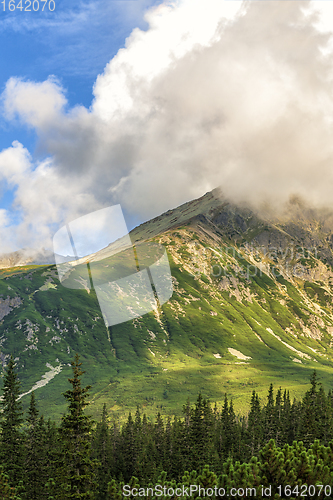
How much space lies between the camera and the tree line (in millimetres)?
22703

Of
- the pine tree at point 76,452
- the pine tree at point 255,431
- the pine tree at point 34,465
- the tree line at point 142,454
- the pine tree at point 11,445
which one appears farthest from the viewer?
the pine tree at point 255,431

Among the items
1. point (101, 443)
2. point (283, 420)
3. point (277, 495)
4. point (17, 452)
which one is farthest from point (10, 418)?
point (283, 420)

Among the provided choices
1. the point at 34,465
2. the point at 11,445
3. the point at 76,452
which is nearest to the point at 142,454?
the point at 34,465

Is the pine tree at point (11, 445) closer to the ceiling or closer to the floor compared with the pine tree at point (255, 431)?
closer to the ceiling

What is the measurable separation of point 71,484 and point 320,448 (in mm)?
20572

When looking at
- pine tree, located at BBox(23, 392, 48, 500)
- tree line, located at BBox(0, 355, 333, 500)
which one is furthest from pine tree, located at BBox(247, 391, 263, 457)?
pine tree, located at BBox(23, 392, 48, 500)

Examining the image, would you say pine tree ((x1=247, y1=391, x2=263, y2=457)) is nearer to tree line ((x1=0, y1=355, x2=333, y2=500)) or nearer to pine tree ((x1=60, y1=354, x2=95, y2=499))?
tree line ((x1=0, y1=355, x2=333, y2=500))

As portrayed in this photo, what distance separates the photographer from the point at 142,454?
8288 centimetres

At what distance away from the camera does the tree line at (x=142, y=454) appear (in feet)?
74.5

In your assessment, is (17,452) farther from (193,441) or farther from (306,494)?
(306,494)

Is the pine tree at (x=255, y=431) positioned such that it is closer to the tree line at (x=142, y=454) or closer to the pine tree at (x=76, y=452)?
the tree line at (x=142, y=454)

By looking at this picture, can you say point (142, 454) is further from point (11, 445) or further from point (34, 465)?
point (11, 445)

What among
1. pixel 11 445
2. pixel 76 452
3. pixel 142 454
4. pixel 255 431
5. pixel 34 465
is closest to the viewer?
pixel 76 452

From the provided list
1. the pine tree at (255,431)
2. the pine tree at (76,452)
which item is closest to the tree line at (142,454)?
the pine tree at (76,452)
